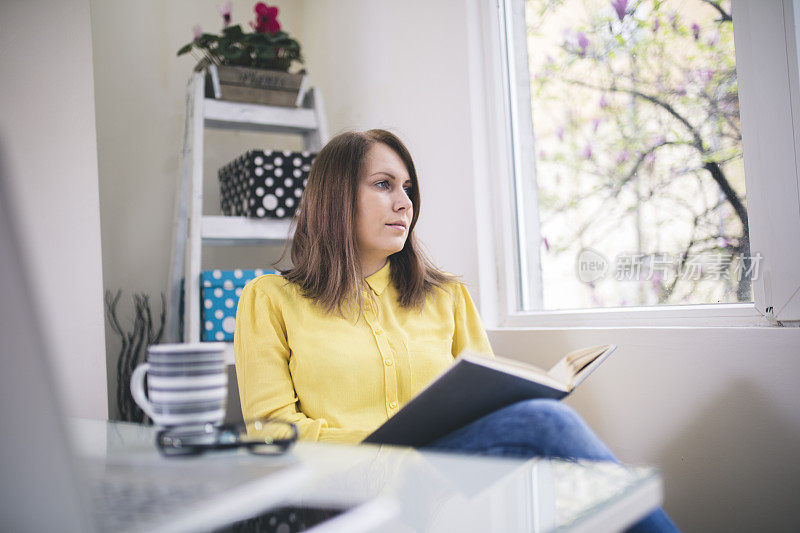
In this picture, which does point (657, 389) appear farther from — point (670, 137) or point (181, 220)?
point (181, 220)

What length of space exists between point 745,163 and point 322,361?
969 mm

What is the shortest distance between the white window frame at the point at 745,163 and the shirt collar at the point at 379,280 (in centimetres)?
44

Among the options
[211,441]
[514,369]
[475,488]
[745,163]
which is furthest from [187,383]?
[745,163]

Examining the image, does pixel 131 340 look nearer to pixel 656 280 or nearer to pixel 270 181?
pixel 270 181

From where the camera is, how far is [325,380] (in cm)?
132

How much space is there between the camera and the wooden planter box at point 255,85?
213 centimetres

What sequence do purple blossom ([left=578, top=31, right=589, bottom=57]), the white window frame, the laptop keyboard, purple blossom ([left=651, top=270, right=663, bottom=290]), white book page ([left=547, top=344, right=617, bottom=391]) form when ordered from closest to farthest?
the laptop keyboard → white book page ([left=547, top=344, right=617, bottom=391]) → the white window frame → purple blossom ([left=651, top=270, right=663, bottom=290]) → purple blossom ([left=578, top=31, right=589, bottom=57])

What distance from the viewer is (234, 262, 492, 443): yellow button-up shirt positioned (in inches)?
51.2

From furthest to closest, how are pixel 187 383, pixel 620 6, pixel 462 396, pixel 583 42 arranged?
1. pixel 583 42
2. pixel 620 6
3. pixel 462 396
4. pixel 187 383

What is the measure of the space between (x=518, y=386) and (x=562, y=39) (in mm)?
1283

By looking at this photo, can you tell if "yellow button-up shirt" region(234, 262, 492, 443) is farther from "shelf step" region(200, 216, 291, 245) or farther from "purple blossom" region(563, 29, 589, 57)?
"purple blossom" region(563, 29, 589, 57)

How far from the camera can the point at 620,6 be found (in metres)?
1.65

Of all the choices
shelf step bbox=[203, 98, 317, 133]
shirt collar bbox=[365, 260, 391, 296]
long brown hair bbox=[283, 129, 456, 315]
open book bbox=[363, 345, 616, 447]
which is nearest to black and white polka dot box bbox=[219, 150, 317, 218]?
shelf step bbox=[203, 98, 317, 133]

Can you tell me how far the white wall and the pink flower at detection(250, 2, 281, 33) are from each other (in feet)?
1.95
